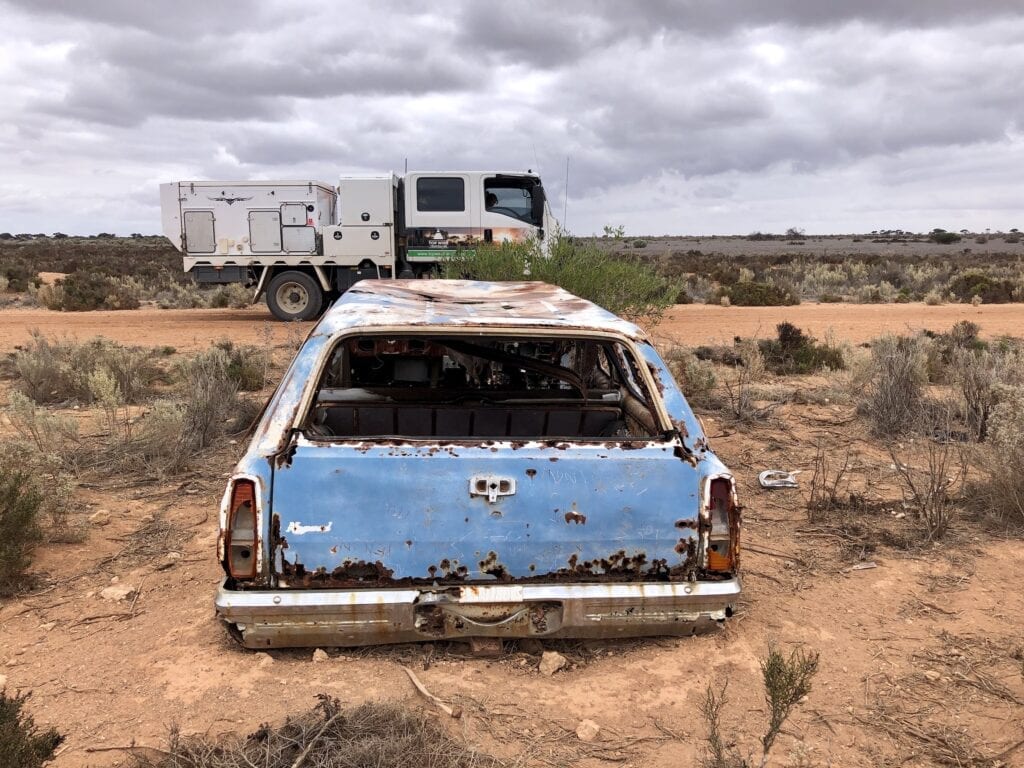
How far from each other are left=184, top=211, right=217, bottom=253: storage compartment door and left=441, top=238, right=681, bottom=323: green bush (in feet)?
21.9

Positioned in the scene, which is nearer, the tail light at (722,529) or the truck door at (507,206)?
the tail light at (722,529)

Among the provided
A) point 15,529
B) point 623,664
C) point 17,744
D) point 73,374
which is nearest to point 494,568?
point 623,664

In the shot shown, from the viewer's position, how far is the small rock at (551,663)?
3195 mm

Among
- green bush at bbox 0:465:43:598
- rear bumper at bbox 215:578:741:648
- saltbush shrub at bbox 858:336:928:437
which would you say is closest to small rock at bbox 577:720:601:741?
rear bumper at bbox 215:578:741:648

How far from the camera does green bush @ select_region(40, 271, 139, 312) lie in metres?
19.1

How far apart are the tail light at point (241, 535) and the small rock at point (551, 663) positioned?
1223 millimetres

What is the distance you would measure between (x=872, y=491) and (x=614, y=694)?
3.38 meters

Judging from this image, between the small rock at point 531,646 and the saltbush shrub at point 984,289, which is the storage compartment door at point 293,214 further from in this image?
the saltbush shrub at point 984,289

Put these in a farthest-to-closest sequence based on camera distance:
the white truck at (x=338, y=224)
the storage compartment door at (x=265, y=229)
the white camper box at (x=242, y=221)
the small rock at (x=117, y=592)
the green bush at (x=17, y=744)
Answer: the storage compartment door at (x=265, y=229)
the white camper box at (x=242, y=221)
the white truck at (x=338, y=224)
the small rock at (x=117, y=592)
the green bush at (x=17, y=744)

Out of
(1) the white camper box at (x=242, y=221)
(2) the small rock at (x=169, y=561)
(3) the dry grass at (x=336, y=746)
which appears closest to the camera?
(3) the dry grass at (x=336, y=746)

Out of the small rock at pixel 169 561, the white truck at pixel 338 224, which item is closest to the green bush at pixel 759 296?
the white truck at pixel 338 224

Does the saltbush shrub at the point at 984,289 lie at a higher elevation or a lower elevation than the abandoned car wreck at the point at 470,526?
higher

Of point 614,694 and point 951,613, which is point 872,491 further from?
point 614,694

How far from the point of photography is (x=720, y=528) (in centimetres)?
307
